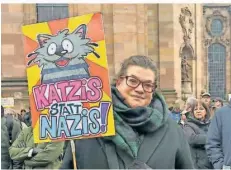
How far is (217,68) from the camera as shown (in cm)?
6162

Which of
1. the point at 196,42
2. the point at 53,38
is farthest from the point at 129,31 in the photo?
the point at 53,38

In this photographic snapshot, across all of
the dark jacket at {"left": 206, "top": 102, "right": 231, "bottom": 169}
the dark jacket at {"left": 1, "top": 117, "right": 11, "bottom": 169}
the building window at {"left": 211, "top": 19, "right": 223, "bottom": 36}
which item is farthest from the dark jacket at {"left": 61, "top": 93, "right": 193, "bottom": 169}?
the building window at {"left": 211, "top": 19, "right": 223, "bottom": 36}

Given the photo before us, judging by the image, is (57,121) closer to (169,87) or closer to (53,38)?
(53,38)

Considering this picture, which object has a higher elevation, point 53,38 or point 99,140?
point 53,38

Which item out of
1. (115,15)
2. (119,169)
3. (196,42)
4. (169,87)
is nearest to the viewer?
(119,169)

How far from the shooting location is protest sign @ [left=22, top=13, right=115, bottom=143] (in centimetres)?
390

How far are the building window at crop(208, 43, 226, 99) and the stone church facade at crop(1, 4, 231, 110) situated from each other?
33.1 m

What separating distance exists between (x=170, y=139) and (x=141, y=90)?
0.33 meters

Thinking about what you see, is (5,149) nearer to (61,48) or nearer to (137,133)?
(61,48)

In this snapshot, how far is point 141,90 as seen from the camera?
3.61 m

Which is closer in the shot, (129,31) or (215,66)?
(129,31)

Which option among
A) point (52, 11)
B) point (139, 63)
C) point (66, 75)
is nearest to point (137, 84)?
point (139, 63)

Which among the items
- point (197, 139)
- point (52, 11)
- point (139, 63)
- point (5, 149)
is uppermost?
point (52, 11)

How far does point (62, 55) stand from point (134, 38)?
49.7 ft
